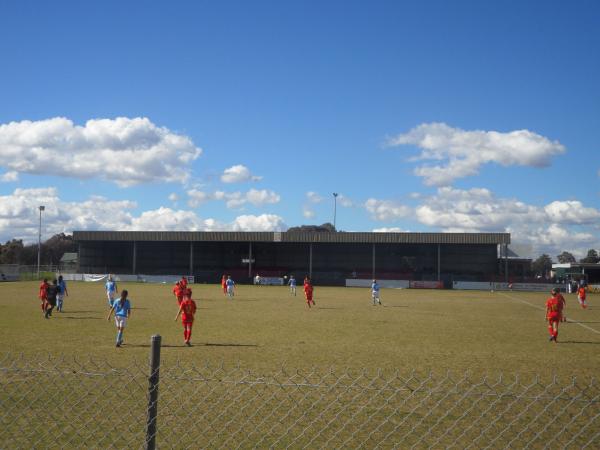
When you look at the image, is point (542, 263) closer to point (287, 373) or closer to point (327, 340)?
point (327, 340)

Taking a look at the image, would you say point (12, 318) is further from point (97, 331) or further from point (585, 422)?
point (585, 422)

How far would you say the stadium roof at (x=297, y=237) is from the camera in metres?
72.7

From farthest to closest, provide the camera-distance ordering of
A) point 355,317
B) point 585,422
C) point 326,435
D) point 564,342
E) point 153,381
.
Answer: point 355,317 < point 564,342 < point 585,422 < point 326,435 < point 153,381

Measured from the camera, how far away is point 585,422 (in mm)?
8352

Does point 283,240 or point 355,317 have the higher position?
point 283,240

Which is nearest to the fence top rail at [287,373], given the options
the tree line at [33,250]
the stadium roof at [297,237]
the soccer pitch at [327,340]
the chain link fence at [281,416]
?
the chain link fence at [281,416]

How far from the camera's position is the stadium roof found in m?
72.7

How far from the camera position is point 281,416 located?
8250mm

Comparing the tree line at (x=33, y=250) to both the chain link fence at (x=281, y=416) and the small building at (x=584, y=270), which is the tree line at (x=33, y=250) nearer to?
the small building at (x=584, y=270)

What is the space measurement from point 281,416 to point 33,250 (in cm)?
13435

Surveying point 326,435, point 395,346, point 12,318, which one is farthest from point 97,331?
point 326,435

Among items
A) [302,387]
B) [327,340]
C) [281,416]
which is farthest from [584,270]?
[281,416]

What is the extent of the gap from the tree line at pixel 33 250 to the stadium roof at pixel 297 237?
48612 millimetres

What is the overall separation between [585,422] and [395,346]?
25.9 ft
